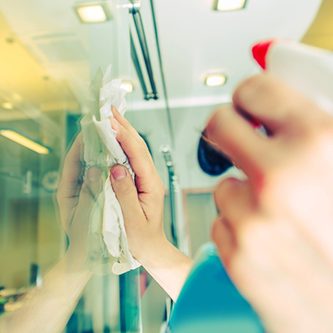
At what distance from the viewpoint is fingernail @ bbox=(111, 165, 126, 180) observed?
424 mm

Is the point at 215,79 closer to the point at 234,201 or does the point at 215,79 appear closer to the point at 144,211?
the point at 144,211

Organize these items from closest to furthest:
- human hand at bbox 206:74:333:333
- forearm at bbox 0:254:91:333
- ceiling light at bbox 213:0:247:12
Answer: human hand at bbox 206:74:333:333 → forearm at bbox 0:254:91:333 → ceiling light at bbox 213:0:247:12

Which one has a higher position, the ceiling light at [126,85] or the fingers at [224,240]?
the ceiling light at [126,85]

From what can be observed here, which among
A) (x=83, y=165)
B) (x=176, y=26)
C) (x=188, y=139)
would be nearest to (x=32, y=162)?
(x=83, y=165)

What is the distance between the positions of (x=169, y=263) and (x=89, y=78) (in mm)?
343

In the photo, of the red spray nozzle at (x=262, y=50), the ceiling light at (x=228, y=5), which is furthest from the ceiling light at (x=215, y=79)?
the red spray nozzle at (x=262, y=50)

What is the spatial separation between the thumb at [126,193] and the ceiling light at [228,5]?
1295 millimetres

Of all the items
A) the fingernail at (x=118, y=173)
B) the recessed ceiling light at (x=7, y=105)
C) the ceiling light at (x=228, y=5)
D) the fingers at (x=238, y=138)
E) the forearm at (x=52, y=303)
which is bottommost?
the forearm at (x=52, y=303)

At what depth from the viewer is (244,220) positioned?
137 millimetres

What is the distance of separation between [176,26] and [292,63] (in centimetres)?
163

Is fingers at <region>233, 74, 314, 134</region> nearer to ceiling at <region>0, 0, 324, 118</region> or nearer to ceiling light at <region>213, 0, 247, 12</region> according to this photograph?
ceiling at <region>0, 0, 324, 118</region>

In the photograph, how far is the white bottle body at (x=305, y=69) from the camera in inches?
5.6

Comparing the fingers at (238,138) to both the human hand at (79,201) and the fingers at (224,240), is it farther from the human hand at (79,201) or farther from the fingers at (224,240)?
the human hand at (79,201)

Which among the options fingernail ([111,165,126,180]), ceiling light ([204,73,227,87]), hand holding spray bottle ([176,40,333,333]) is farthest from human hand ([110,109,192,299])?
ceiling light ([204,73,227,87])
